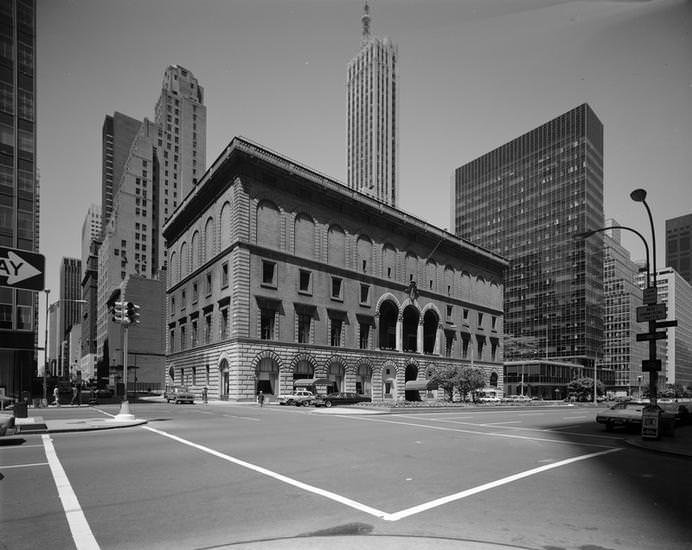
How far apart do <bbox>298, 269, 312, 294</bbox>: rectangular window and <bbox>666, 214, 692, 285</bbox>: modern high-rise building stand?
141 feet

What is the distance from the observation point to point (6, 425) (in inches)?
578

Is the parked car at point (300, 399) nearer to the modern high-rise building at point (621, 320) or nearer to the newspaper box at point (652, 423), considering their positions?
the newspaper box at point (652, 423)

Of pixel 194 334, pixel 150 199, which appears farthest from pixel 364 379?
pixel 150 199

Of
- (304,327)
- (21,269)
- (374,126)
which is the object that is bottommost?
(304,327)

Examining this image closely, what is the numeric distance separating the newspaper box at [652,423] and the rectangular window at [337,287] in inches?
1730

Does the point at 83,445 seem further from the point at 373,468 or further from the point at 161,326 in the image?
the point at 161,326

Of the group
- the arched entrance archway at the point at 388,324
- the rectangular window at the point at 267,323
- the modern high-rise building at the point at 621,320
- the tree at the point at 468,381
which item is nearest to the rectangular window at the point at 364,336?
the arched entrance archway at the point at 388,324

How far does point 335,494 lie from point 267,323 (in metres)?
45.2

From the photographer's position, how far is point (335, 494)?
915 centimetres

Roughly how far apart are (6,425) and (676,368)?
20083cm

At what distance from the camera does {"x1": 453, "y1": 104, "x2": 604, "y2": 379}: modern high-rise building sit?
5044 inches

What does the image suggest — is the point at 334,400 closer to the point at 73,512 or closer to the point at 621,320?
the point at 73,512

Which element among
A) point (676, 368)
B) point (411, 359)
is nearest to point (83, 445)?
point (411, 359)

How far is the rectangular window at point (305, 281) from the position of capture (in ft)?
188
